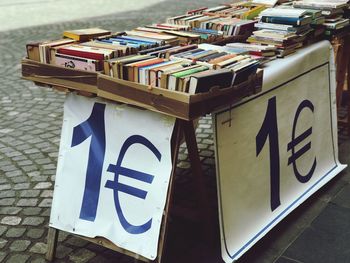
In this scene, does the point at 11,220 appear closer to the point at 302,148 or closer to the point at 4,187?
the point at 4,187

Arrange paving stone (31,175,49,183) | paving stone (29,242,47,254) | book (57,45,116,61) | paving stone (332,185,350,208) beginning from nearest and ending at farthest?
1. book (57,45,116,61)
2. paving stone (29,242,47,254)
3. paving stone (332,185,350,208)
4. paving stone (31,175,49,183)

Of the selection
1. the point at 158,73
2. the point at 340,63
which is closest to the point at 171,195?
the point at 158,73

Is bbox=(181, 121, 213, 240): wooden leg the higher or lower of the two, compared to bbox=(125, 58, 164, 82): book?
lower

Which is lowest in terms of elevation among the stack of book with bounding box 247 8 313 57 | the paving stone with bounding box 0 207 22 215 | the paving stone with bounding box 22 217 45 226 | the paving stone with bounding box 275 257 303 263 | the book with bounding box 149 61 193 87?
the paving stone with bounding box 275 257 303 263

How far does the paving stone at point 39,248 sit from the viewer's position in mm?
2943

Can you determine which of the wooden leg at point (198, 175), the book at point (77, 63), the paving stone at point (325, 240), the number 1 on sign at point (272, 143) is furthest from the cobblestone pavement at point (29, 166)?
the book at point (77, 63)

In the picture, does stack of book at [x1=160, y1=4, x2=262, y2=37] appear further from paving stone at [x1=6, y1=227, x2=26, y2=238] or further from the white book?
paving stone at [x1=6, y1=227, x2=26, y2=238]

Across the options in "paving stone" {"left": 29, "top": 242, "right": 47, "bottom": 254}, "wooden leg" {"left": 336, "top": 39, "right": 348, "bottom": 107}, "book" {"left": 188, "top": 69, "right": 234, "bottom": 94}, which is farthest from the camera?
"wooden leg" {"left": 336, "top": 39, "right": 348, "bottom": 107}

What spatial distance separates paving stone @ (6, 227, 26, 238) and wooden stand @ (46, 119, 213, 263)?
1.14ft

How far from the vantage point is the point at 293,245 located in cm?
298

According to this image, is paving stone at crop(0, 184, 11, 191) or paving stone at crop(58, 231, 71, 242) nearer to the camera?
paving stone at crop(58, 231, 71, 242)

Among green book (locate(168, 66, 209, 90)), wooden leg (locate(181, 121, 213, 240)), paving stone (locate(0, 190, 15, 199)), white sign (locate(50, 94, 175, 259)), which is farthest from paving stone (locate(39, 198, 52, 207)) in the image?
green book (locate(168, 66, 209, 90))

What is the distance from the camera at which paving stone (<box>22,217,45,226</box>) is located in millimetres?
3230

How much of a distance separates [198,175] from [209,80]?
0.71m
